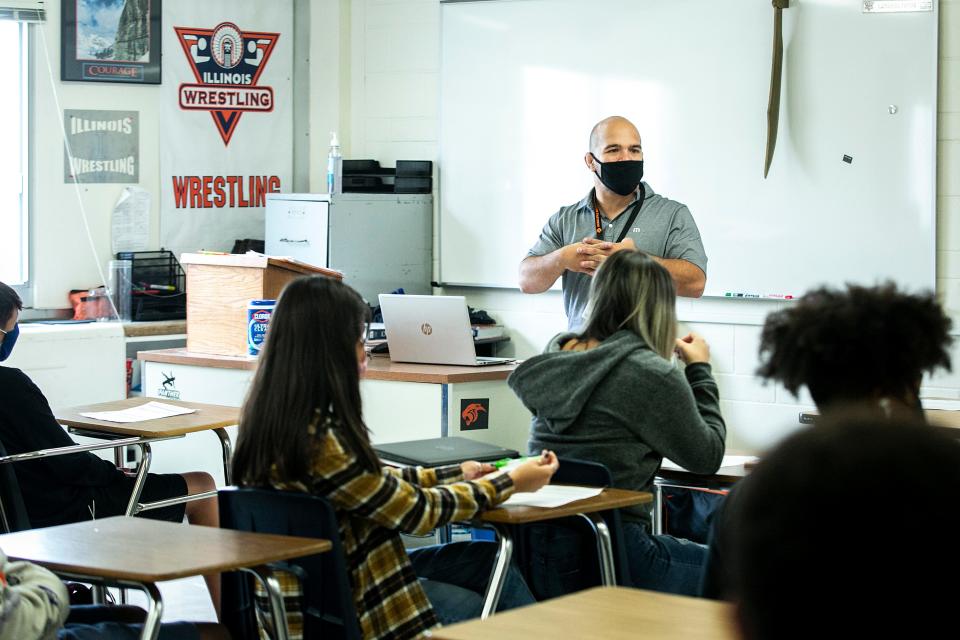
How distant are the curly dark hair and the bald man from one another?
2305 millimetres

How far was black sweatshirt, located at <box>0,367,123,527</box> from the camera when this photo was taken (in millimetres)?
3346

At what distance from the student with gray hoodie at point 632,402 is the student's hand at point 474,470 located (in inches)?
8.1

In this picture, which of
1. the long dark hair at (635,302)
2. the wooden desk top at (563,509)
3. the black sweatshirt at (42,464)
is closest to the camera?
the wooden desk top at (563,509)

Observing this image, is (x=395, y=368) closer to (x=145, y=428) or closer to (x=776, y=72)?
(x=145, y=428)

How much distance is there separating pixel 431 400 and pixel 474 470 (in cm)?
139

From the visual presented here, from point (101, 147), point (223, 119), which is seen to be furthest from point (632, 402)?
A: point (223, 119)

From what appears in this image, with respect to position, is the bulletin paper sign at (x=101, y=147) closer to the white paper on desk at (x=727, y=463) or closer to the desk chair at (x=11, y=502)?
the desk chair at (x=11, y=502)

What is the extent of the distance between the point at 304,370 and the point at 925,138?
11.7 ft

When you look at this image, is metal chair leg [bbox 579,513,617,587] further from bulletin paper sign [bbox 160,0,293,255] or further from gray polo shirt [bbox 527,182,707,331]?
bulletin paper sign [bbox 160,0,293,255]

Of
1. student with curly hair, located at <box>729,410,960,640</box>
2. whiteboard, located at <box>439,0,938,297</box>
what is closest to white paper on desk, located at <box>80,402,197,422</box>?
whiteboard, located at <box>439,0,938,297</box>

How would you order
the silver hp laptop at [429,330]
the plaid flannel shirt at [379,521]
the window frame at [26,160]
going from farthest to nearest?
the window frame at [26,160] < the silver hp laptop at [429,330] < the plaid flannel shirt at [379,521]

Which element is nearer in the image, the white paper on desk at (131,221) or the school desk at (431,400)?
the school desk at (431,400)

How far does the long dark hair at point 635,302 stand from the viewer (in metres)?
2.79

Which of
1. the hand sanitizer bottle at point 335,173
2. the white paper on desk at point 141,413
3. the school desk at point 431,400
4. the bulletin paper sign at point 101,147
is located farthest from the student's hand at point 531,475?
the bulletin paper sign at point 101,147
